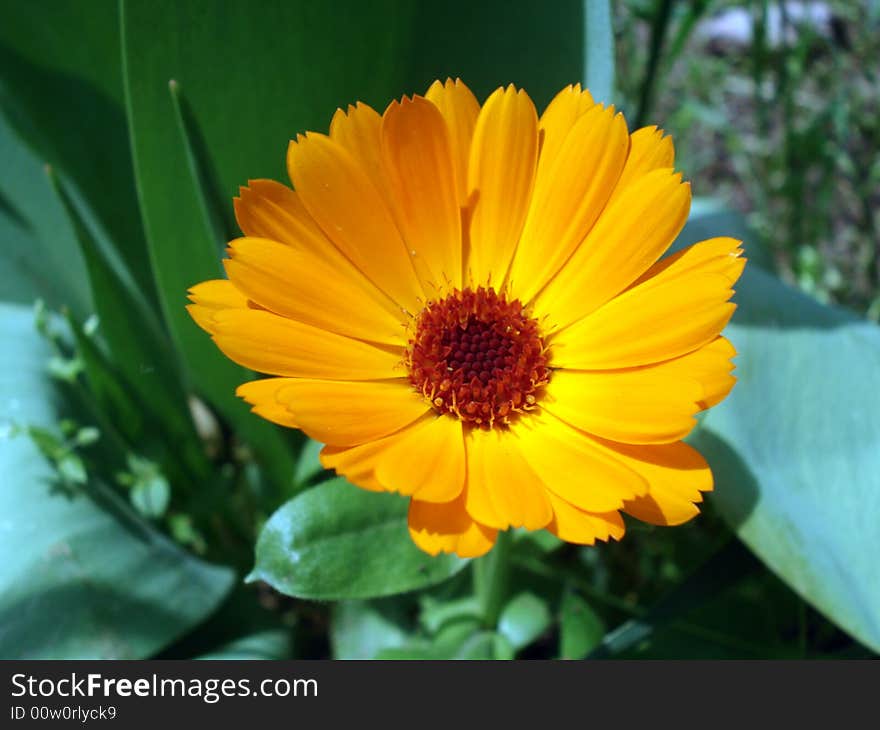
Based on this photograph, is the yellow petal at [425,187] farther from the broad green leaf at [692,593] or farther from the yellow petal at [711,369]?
the broad green leaf at [692,593]

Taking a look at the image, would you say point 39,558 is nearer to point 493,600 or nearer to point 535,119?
point 493,600

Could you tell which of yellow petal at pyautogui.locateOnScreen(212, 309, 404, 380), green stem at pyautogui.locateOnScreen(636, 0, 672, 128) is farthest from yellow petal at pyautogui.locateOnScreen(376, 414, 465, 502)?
green stem at pyautogui.locateOnScreen(636, 0, 672, 128)

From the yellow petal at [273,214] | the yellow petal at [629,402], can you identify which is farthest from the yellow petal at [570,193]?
the yellow petal at [273,214]

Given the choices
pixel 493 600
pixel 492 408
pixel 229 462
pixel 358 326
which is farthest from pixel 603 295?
pixel 229 462

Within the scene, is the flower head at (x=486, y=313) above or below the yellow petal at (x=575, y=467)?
above

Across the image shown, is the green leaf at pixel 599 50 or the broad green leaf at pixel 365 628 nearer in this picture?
the green leaf at pixel 599 50

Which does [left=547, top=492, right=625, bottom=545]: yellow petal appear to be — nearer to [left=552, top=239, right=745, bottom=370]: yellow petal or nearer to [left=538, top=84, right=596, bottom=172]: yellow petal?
[left=552, top=239, right=745, bottom=370]: yellow petal
